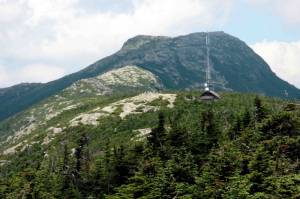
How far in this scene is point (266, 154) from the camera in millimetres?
71188

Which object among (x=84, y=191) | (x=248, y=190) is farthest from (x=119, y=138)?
(x=248, y=190)

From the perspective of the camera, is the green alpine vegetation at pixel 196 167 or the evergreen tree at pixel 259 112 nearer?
the green alpine vegetation at pixel 196 167

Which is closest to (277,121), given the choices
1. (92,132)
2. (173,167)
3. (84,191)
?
(173,167)

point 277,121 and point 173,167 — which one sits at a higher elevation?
point 277,121

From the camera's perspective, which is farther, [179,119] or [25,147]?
[25,147]

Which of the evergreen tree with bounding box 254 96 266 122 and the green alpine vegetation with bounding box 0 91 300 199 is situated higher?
the evergreen tree with bounding box 254 96 266 122

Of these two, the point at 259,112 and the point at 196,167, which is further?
the point at 259,112

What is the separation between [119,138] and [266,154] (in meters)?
88.5

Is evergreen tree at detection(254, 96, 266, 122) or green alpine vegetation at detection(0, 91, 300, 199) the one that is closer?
green alpine vegetation at detection(0, 91, 300, 199)

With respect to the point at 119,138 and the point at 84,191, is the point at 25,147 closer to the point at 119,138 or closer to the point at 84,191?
the point at 119,138

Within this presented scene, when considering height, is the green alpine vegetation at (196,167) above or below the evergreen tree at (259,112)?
below

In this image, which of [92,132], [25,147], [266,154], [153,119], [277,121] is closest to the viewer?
[266,154]

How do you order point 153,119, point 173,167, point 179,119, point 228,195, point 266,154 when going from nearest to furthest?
point 228,195
point 266,154
point 173,167
point 179,119
point 153,119

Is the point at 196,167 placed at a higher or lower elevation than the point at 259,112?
lower
